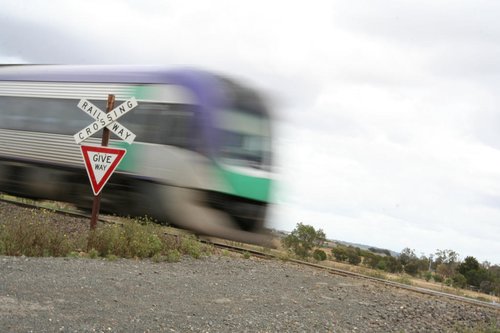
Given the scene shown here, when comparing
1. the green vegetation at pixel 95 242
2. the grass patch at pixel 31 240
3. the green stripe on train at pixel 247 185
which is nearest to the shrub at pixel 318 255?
the green stripe on train at pixel 247 185

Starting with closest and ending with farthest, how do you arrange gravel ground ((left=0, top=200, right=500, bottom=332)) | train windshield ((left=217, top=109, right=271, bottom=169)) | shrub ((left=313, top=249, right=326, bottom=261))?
gravel ground ((left=0, top=200, right=500, bottom=332))
train windshield ((left=217, top=109, right=271, bottom=169))
shrub ((left=313, top=249, right=326, bottom=261))

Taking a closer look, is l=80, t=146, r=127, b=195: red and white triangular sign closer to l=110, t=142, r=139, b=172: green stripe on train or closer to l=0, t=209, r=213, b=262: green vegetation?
l=0, t=209, r=213, b=262: green vegetation

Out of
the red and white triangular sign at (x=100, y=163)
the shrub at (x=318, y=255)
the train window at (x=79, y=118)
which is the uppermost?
the train window at (x=79, y=118)

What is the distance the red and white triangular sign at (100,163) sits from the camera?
1017 centimetres

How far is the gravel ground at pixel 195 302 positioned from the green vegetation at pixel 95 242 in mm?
530

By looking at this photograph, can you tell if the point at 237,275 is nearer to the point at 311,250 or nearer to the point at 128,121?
the point at 128,121

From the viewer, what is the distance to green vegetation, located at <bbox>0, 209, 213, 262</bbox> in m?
8.38

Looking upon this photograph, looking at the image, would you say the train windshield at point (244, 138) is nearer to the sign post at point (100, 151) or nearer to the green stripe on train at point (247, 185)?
the green stripe on train at point (247, 185)

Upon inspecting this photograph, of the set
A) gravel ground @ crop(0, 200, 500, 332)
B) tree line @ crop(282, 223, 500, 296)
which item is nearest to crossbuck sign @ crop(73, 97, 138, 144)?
gravel ground @ crop(0, 200, 500, 332)

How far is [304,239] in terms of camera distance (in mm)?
22906

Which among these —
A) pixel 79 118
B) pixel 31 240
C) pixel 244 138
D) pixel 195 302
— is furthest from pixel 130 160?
pixel 195 302

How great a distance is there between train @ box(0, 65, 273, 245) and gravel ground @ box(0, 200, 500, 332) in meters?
2.65

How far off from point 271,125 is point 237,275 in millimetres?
5591

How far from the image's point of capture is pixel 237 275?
372 inches
